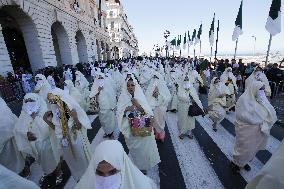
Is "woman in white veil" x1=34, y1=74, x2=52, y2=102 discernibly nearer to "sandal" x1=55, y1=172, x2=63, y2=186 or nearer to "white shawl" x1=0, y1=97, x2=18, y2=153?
"white shawl" x1=0, y1=97, x2=18, y2=153

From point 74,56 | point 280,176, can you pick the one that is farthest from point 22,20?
point 280,176

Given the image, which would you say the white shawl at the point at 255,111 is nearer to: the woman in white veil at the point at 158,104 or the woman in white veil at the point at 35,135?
the woman in white veil at the point at 158,104

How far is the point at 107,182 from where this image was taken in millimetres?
2525

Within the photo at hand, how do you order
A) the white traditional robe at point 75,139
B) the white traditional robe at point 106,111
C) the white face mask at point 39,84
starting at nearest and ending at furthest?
the white traditional robe at point 75,139, the white traditional robe at point 106,111, the white face mask at point 39,84

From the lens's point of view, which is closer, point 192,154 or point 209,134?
point 192,154

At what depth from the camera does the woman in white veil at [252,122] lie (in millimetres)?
4840

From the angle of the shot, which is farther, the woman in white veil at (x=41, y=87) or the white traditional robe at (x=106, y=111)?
the woman in white veil at (x=41, y=87)

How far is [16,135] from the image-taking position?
4738 mm

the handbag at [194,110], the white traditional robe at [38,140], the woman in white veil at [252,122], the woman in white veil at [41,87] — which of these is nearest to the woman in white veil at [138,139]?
the white traditional robe at [38,140]

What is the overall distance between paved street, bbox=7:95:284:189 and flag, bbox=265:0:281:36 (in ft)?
18.4

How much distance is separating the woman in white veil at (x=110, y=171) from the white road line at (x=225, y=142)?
3.27 m

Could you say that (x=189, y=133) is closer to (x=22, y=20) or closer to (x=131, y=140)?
(x=131, y=140)

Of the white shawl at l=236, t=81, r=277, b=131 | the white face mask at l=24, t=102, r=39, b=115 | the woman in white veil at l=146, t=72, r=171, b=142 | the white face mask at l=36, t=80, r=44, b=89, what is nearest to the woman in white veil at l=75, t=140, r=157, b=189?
the white face mask at l=24, t=102, r=39, b=115

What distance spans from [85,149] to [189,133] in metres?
3.76
